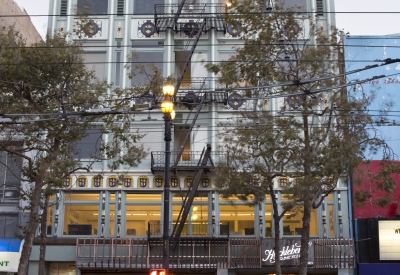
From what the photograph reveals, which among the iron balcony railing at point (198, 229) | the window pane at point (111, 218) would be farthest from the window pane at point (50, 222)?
the iron balcony railing at point (198, 229)

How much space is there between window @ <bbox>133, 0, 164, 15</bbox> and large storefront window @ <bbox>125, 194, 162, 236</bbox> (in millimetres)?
10027

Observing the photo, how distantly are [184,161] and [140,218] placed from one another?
358cm

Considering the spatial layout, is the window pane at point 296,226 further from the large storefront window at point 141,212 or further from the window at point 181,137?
the large storefront window at point 141,212

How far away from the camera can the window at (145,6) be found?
106ft

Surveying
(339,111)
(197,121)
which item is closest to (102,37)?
(197,121)

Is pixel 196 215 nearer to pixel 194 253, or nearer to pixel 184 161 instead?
pixel 194 253

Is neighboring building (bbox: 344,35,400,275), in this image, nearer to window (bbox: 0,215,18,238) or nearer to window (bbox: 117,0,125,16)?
window (bbox: 117,0,125,16)

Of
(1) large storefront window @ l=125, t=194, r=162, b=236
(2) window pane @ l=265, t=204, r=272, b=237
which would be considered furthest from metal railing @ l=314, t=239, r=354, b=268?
(1) large storefront window @ l=125, t=194, r=162, b=236

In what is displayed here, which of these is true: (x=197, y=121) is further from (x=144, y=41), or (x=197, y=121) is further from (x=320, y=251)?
(x=320, y=251)

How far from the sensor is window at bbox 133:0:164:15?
3244cm

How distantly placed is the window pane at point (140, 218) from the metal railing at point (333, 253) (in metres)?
7.94

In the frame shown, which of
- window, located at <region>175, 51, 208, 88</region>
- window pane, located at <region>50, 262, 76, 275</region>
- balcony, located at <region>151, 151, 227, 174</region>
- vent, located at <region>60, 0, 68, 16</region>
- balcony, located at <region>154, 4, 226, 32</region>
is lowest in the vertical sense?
window pane, located at <region>50, 262, 76, 275</region>

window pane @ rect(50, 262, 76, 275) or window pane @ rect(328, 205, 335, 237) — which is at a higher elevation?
window pane @ rect(328, 205, 335, 237)

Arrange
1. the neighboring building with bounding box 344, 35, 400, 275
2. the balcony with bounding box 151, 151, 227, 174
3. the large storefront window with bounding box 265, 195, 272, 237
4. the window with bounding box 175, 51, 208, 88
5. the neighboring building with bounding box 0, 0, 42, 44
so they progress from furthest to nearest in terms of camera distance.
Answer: the neighboring building with bounding box 0, 0, 42, 44 < the window with bounding box 175, 51, 208, 88 < the large storefront window with bounding box 265, 195, 272, 237 < the balcony with bounding box 151, 151, 227, 174 < the neighboring building with bounding box 344, 35, 400, 275
